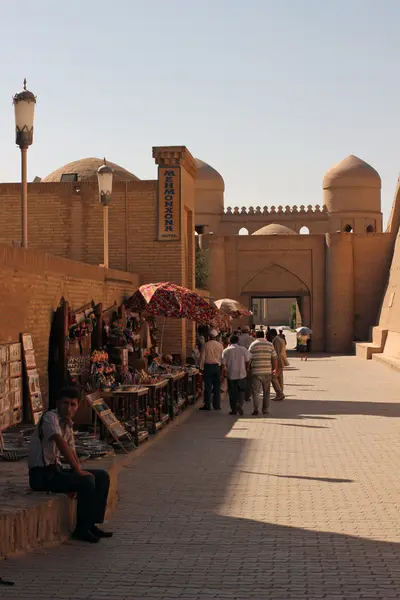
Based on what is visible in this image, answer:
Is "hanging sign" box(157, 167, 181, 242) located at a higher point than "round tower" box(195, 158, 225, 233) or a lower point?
lower

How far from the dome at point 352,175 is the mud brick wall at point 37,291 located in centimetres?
3802

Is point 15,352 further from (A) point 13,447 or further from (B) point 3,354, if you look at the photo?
(A) point 13,447

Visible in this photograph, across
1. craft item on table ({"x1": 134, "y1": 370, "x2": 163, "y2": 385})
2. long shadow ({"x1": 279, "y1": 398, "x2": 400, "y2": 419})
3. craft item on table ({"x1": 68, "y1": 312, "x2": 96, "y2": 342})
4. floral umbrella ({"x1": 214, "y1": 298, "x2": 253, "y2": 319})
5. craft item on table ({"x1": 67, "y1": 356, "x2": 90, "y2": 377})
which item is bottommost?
long shadow ({"x1": 279, "y1": 398, "x2": 400, "y2": 419})

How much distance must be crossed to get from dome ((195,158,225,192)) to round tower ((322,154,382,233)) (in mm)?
5715

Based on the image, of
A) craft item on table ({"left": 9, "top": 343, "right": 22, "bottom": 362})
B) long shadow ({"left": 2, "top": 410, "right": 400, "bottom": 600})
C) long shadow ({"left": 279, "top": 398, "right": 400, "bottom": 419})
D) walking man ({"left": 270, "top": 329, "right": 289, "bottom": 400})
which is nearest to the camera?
long shadow ({"left": 2, "top": 410, "right": 400, "bottom": 600})

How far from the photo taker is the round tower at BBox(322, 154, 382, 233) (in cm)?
5162

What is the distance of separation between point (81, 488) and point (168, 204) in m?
15.0

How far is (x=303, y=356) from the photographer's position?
1496 inches

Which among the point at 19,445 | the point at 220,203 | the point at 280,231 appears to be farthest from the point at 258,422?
the point at 220,203

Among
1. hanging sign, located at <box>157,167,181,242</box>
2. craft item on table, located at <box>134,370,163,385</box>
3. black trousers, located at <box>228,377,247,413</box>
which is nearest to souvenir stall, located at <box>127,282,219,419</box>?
black trousers, located at <box>228,377,247,413</box>

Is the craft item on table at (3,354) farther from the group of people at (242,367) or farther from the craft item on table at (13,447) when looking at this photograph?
the group of people at (242,367)

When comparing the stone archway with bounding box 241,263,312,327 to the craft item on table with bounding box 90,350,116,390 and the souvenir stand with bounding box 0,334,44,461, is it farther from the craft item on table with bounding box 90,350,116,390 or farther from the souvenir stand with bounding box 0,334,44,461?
the souvenir stand with bounding box 0,334,44,461

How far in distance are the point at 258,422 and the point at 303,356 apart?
75.4ft

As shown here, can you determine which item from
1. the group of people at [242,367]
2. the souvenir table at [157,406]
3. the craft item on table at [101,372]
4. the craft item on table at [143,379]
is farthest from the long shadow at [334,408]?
the craft item on table at [101,372]
